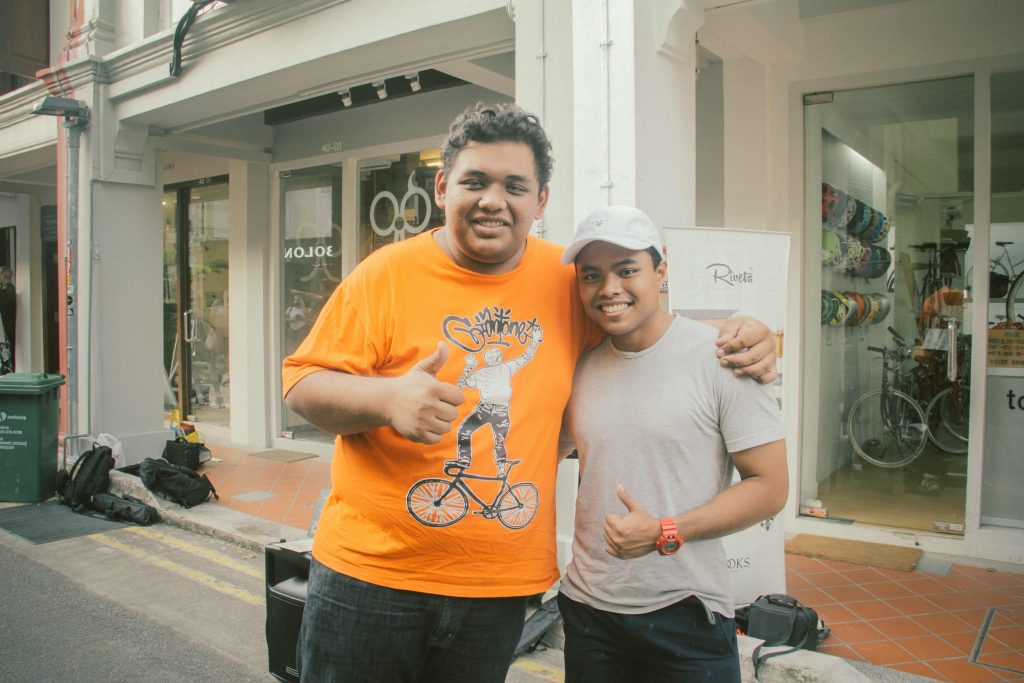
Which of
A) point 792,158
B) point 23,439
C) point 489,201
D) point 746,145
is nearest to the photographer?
point 489,201

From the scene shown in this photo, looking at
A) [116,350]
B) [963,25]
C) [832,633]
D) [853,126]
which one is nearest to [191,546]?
[116,350]

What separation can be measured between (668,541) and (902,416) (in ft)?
17.0

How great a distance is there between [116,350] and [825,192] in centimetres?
705

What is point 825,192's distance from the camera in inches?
229

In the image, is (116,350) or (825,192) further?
(116,350)

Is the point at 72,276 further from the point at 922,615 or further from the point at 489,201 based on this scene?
the point at 922,615

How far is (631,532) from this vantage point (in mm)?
1667

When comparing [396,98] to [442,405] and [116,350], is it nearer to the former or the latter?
[116,350]

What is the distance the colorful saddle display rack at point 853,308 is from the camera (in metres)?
5.86

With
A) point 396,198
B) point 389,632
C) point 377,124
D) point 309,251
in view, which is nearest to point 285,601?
point 389,632

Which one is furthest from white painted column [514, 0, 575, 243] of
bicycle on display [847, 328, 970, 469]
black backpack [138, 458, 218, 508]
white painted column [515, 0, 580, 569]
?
black backpack [138, 458, 218, 508]

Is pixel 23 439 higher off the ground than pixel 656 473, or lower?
lower

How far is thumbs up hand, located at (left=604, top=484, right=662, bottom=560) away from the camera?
167 cm

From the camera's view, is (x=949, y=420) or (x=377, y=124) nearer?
(x=949, y=420)
